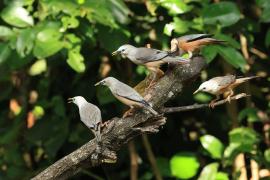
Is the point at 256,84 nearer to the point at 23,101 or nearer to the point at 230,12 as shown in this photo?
the point at 230,12

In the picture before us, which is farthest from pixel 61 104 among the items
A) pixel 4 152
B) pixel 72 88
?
pixel 4 152

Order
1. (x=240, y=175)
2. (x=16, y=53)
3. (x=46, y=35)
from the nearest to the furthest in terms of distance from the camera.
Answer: (x=46, y=35) < (x=16, y=53) < (x=240, y=175)

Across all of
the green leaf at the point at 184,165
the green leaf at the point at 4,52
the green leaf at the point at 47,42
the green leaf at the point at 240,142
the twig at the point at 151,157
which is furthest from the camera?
the twig at the point at 151,157

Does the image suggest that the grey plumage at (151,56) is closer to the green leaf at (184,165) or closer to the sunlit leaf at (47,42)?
the sunlit leaf at (47,42)

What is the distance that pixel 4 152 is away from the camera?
2898 mm

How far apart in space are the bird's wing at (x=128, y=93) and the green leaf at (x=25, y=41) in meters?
0.69

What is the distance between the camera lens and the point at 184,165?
8.48 feet

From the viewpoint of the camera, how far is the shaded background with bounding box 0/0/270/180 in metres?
2.22

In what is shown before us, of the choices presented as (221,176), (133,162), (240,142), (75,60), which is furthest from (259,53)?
(75,60)

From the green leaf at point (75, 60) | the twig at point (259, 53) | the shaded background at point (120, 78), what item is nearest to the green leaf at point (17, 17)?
the shaded background at point (120, 78)

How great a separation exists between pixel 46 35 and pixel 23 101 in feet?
2.60

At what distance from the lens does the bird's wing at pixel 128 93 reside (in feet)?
5.00

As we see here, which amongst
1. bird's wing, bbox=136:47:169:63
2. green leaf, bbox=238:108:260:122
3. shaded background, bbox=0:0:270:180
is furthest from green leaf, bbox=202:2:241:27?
bird's wing, bbox=136:47:169:63

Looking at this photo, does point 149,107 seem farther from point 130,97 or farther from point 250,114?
point 250,114
